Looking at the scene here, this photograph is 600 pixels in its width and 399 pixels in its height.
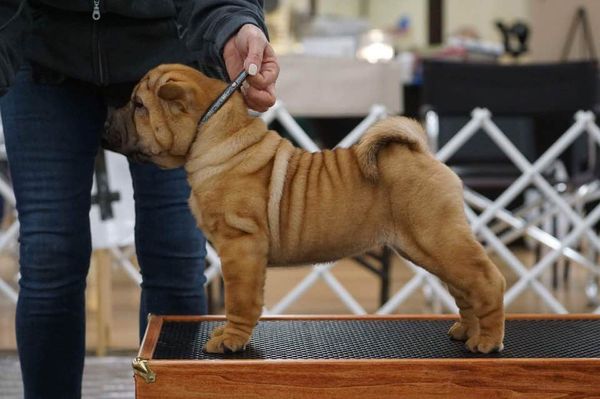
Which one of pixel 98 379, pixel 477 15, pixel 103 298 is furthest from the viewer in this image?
pixel 477 15

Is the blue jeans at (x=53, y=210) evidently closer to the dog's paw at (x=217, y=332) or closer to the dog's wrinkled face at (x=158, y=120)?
the dog's wrinkled face at (x=158, y=120)

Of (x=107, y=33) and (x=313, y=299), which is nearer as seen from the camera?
(x=107, y=33)

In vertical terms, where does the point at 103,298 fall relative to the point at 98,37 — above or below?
below

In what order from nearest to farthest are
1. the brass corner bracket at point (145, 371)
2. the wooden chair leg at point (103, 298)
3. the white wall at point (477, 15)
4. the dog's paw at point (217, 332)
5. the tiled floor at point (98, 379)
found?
the brass corner bracket at point (145, 371)
the dog's paw at point (217, 332)
the tiled floor at point (98, 379)
the wooden chair leg at point (103, 298)
the white wall at point (477, 15)

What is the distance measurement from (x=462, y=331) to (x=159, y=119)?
0.56 metres

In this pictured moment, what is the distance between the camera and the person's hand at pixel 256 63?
135 centimetres

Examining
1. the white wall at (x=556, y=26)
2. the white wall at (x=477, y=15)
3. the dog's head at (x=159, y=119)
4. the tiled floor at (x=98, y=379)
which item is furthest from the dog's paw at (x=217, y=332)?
the white wall at (x=477, y=15)

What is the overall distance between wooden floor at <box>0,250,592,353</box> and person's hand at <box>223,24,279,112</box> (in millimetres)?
1528

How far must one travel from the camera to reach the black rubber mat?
1.38 meters

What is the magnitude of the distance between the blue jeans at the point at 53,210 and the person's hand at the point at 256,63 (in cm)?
27

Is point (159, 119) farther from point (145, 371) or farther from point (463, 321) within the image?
point (463, 321)

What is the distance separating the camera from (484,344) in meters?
1.38

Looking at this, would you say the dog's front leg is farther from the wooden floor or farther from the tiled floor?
the wooden floor

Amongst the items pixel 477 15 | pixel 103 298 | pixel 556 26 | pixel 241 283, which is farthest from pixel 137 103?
pixel 477 15
